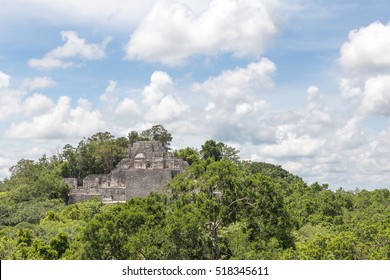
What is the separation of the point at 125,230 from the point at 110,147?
1168 inches

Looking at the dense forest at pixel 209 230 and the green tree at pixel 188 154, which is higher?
the green tree at pixel 188 154

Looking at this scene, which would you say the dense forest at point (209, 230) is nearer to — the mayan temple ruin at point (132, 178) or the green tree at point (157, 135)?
the mayan temple ruin at point (132, 178)

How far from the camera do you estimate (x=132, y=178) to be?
1560 inches

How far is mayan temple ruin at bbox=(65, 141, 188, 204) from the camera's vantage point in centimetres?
3922

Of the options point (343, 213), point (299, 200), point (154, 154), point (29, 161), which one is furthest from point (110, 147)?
point (343, 213)

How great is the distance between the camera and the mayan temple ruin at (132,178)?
39.2 m

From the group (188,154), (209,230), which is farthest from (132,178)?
(209,230)

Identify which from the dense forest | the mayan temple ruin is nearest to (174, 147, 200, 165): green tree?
the mayan temple ruin

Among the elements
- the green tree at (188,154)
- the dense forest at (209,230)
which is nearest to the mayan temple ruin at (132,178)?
the green tree at (188,154)

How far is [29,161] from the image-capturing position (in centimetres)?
4941

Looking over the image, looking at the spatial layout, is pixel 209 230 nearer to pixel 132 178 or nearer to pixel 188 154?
pixel 132 178

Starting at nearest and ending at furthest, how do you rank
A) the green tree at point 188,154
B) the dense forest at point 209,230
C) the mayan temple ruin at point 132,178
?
the dense forest at point 209,230
the mayan temple ruin at point 132,178
the green tree at point 188,154

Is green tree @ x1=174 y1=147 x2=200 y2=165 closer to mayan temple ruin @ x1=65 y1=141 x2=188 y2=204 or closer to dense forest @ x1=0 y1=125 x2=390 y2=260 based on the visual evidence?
mayan temple ruin @ x1=65 y1=141 x2=188 y2=204

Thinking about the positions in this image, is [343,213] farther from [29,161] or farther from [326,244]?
[29,161]
